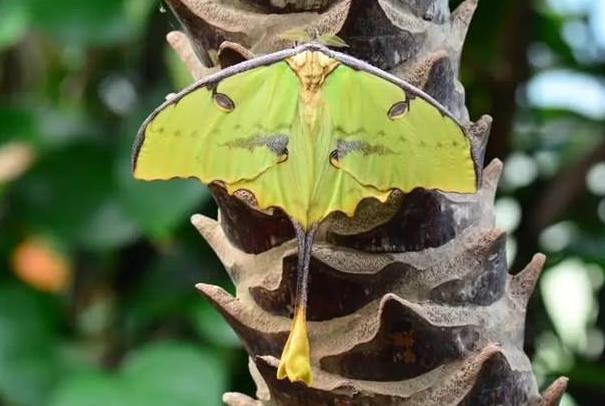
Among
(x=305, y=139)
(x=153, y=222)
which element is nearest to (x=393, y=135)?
(x=305, y=139)

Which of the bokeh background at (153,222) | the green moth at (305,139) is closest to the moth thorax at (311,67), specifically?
the green moth at (305,139)

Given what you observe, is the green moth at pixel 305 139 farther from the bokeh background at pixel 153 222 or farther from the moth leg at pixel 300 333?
the bokeh background at pixel 153 222

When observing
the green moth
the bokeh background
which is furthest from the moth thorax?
the bokeh background

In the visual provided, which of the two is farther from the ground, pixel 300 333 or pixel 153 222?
pixel 300 333

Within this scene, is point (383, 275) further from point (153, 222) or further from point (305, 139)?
point (153, 222)

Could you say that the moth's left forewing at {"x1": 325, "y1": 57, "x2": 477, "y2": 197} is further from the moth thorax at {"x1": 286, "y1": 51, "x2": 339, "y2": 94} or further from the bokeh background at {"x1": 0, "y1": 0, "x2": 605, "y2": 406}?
the bokeh background at {"x1": 0, "y1": 0, "x2": 605, "y2": 406}

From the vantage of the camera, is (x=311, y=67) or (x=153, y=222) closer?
(x=311, y=67)
